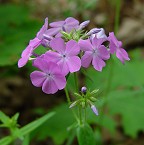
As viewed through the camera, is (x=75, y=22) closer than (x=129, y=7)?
Yes

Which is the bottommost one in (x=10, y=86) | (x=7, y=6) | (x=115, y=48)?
(x=10, y=86)

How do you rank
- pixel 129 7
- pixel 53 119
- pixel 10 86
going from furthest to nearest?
pixel 129 7 < pixel 10 86 < pixel 53 119

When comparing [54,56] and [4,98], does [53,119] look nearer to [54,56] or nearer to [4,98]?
[4,98]

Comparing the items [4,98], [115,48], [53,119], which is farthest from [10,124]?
[4,98]

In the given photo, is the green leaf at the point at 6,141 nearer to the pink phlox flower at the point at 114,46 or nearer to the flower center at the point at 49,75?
the flower center at the point at 49,75

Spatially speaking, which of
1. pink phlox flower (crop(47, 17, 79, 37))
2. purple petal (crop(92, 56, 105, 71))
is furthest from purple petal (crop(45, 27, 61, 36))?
purple petal (crop(92, 56, 105, 71))

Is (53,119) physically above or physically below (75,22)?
below

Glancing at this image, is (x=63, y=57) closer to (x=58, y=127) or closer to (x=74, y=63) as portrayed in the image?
(x=74, y=63)
